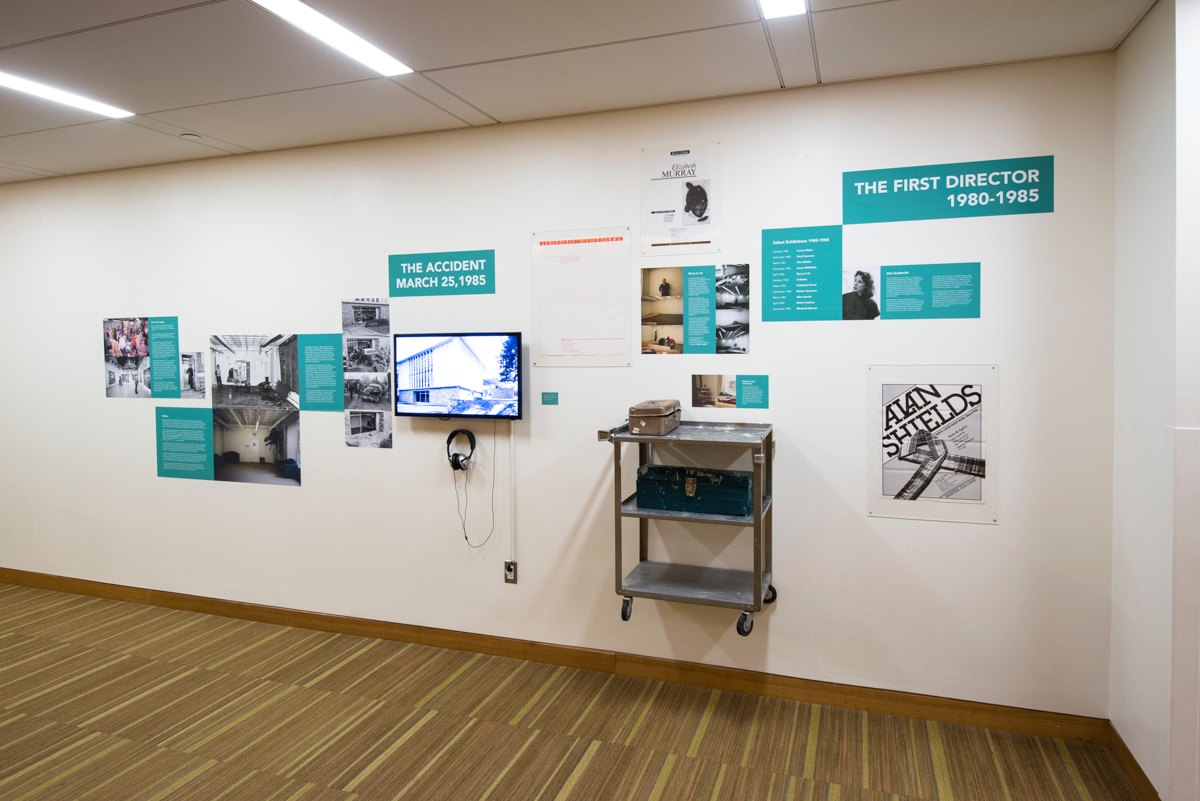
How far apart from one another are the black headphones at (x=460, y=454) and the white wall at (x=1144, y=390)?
2890 mm

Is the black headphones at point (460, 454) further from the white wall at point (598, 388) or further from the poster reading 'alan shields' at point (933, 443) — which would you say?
the poster reading 'alan shields' at point (933, 443)

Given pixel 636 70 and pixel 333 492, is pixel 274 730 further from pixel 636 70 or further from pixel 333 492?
pixel 636 70

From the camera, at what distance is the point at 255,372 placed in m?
4.21

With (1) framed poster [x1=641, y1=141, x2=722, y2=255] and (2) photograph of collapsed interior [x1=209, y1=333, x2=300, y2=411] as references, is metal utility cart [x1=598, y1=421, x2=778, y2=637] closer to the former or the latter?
(1) framed poster [x1=641, y1=141, x2=722, y2=255]

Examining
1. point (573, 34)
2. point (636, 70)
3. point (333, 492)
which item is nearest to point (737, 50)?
point (636, 70)

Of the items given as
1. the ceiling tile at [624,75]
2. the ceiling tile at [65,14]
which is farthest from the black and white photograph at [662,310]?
the ceiling tile at [65,14]

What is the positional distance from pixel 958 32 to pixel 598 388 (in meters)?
2.06

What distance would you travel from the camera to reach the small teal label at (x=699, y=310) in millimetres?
3287

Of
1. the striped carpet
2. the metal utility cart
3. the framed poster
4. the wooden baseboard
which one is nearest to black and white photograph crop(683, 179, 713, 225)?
the framed poster

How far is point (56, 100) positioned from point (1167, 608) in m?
4.89

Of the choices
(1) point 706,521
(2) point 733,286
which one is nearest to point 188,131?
(2) point 733,286

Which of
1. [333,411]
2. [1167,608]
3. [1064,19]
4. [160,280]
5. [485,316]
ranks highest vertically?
[1064,19]

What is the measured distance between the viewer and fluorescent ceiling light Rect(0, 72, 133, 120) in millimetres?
2977

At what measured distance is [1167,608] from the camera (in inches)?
92.1
